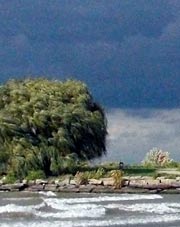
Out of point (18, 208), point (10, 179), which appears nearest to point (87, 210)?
point (18, 208)

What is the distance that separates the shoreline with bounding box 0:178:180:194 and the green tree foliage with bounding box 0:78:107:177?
1.22 metres

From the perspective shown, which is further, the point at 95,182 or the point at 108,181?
the point at 108,181

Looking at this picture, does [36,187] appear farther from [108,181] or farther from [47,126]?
[47,126]

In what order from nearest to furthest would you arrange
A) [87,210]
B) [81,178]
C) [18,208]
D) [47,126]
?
[87,210], [18,208], [81,178], [47,126]

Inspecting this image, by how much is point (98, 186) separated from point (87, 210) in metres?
6.15

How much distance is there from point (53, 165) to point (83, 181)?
2352 mm

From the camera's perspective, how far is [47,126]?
122ft

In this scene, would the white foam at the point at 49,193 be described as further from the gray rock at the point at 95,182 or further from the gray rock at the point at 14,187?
the gray rock at the point at 95,182

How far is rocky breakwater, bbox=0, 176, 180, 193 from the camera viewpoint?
34156mm

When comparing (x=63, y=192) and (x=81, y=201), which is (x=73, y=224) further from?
(x=63, y=192)

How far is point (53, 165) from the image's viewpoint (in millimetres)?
36344

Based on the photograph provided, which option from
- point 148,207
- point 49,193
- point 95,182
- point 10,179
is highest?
point 10,179

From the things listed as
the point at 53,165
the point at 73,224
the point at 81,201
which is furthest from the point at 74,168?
the point at 73,224

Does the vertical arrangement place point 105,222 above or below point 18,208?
below
